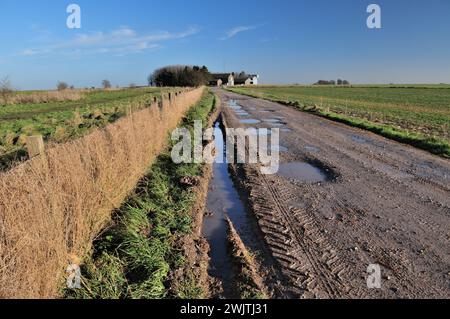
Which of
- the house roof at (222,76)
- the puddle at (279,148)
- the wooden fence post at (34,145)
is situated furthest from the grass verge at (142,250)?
the house roof at (222,76)

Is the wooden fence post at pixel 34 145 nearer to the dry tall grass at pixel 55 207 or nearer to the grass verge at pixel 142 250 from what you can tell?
the dry tall grass at pixel 55 207

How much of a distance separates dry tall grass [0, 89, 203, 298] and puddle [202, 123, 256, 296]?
162 centimetres

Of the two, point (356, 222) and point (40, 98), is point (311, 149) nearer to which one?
point (356, 222)

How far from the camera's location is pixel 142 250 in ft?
15.5

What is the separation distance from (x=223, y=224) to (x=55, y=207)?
3176mm

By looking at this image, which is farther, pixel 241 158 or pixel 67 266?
pixel 241 158

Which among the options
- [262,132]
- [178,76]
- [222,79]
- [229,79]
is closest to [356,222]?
[262,132]

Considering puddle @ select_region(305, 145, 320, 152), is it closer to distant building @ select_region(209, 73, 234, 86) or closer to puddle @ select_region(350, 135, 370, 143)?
puddle @ select_region(350, 135, 370, 143)

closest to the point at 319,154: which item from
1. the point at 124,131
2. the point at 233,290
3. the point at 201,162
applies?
the point at 201,162

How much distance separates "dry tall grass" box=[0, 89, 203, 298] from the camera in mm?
3129

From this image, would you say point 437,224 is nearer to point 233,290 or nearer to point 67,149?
point 233,290

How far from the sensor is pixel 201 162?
1005cm

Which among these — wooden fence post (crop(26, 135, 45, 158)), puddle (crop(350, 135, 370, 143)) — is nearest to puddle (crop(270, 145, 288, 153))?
puddle (crop(350, 135, 370, 143))

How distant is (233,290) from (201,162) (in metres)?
6.13
